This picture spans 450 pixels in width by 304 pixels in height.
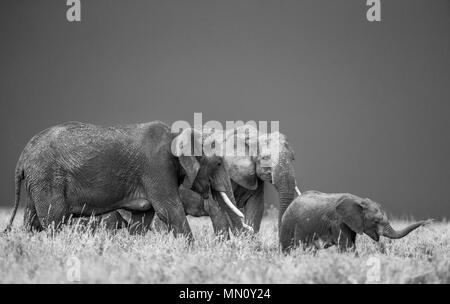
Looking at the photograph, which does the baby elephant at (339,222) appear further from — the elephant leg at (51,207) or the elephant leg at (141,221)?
the elephant leg at (51,207)

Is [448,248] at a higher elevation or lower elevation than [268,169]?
lower

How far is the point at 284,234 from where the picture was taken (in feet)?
30.3

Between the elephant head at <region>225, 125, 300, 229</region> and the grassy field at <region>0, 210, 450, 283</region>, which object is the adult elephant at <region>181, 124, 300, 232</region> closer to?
the elephant head at <region>225, 125, 300, 229</region>

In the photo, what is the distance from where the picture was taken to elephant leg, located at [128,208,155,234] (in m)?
10.8

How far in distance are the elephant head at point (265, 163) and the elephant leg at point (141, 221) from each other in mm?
2937

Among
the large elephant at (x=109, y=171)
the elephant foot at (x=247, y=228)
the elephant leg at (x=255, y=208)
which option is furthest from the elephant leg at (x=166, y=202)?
the elephant leg at (x=255, y=208)

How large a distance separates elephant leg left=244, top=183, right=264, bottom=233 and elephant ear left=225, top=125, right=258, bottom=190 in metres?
0.33

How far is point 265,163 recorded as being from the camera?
44.2 feet

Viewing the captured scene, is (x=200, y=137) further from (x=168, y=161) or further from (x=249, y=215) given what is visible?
(x=249, y=215)

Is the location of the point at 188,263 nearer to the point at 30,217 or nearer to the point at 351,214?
the point at 351,214
